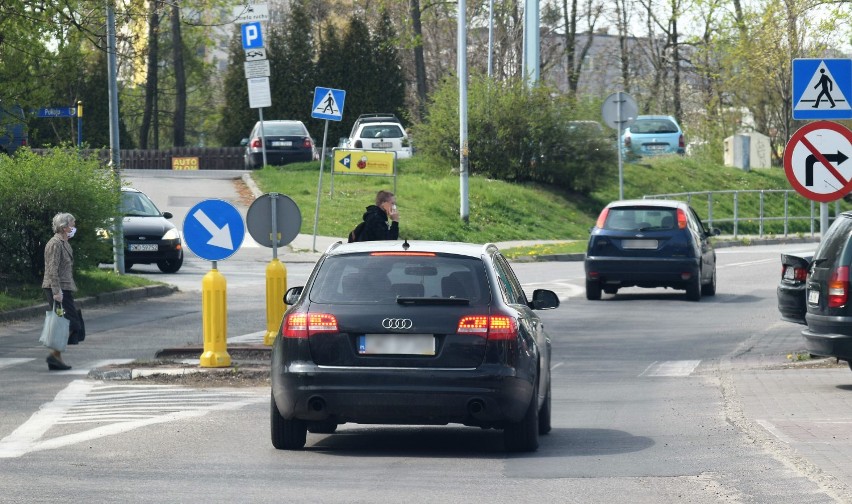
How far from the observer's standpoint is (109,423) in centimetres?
1161

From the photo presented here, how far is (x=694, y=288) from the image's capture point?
2394 cm

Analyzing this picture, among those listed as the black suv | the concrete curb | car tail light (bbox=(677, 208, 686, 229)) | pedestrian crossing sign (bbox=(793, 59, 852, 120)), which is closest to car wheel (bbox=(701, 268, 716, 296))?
car tail light (bbox=(677, 208, 686, 229))

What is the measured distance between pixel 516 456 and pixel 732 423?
2157mm

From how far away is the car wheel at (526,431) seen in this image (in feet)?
32.7

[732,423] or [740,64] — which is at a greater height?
[740,64]

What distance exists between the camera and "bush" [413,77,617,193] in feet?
144

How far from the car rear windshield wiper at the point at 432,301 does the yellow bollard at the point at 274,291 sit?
5967 mm

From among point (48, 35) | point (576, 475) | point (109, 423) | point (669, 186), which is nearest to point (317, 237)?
point (48, 35)

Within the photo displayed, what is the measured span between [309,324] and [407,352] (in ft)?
2.02

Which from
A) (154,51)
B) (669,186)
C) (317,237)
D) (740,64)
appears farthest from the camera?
(154,51)

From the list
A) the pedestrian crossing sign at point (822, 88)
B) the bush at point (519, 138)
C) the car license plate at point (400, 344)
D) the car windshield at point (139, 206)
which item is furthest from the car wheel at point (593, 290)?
the bush at point (519, 138)

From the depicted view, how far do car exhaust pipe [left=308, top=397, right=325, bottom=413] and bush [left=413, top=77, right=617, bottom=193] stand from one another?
112 ft

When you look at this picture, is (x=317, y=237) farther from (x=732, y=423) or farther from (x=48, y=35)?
(x=732, y=423)

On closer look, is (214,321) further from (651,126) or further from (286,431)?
(651,126)
